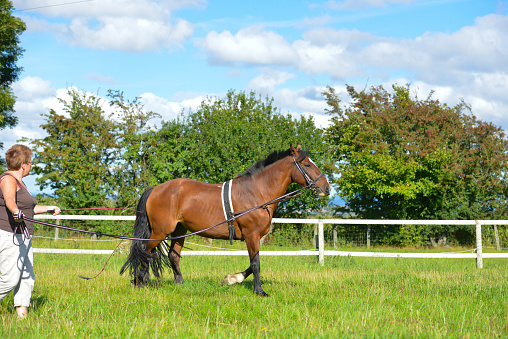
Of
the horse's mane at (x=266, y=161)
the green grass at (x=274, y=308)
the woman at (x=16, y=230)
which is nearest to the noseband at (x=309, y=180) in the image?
the horse's mane at (x=266, y=161)

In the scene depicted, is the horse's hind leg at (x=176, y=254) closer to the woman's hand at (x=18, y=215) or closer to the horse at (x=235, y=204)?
the horse at (x=235, y=204)

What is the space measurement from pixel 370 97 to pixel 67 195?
47.3 ft

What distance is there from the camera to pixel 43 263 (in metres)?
10.2

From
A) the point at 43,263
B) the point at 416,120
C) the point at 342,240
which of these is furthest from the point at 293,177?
the point at 416,120

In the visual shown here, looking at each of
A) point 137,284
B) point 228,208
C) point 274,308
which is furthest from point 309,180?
point 137,284

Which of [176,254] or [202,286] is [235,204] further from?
[176,254]

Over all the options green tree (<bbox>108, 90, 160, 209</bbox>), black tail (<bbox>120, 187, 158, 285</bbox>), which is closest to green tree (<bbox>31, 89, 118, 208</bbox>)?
green tree (<bbox>108, 90, 160, 209</bbox>)

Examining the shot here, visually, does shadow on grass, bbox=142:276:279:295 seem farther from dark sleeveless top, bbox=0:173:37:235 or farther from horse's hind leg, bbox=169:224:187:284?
dark sleeveless top, bbox=0:173:37:235

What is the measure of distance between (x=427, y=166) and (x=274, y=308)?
1423 cm

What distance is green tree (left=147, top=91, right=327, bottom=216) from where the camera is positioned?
1703 centimetres

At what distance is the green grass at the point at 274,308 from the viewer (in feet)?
13.6

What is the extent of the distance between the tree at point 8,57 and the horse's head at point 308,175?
54.4 feet

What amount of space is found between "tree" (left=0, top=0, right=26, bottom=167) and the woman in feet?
53.9

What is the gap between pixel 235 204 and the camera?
22.2 ft
